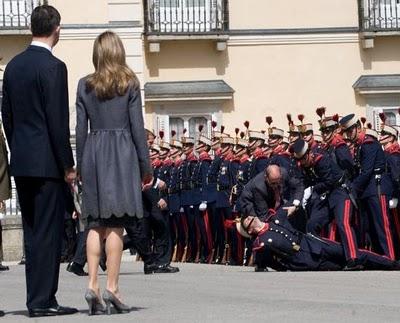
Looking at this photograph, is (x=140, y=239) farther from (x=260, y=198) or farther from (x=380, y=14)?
(x=380, y=14)

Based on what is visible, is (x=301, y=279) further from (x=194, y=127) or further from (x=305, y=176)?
(x=194, y=127)

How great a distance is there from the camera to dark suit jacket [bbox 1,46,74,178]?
39.8 feet

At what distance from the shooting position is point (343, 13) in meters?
32.4

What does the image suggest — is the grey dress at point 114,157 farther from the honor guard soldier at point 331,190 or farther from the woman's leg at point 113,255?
the honor guard soldier at point 331,190

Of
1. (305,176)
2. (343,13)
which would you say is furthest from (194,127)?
(305,176)

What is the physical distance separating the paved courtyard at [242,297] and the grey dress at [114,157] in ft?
2.51

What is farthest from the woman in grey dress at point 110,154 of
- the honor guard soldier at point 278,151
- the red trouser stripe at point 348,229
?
the honor guard soldier at point 278,151

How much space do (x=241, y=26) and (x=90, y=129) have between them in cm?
2016

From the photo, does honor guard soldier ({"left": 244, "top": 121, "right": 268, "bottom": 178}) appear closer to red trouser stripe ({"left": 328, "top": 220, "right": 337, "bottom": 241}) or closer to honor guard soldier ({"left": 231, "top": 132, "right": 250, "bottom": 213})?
honor guard soldier ({"left": 231, "top": 132, "right": 250, "bottom": 213})

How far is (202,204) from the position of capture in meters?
25.4

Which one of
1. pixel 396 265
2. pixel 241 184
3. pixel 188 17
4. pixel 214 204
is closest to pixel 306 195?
pixel 396 265

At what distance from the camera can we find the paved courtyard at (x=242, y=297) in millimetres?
12023

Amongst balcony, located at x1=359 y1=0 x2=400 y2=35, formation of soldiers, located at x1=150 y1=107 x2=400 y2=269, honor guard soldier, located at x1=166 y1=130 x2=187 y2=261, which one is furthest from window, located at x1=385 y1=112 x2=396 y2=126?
formation of soldiers, located at x1=150 y1=107 x2=400 y2=269

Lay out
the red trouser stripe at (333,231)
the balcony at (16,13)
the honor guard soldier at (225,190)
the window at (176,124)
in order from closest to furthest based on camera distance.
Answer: the red trouser stripe at (333,231) → the honor guard soldier at (225,190) → the balcony at (16,13) → the window at (176,124)
